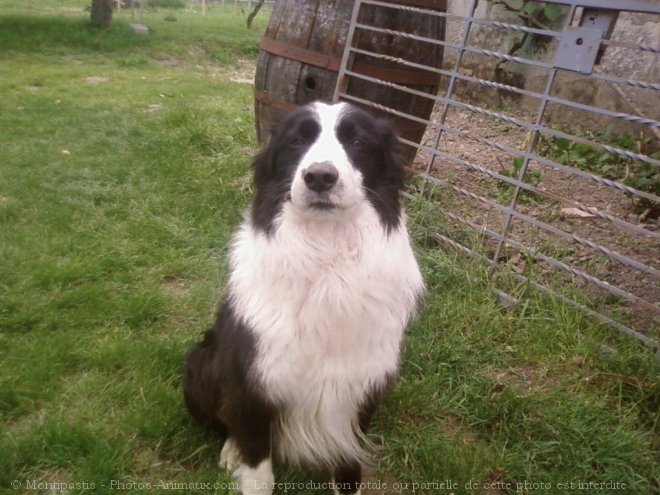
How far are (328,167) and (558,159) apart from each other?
353 cm

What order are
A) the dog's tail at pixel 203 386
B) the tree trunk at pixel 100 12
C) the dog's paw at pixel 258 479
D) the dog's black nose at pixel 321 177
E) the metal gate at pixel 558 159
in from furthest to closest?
the tree trunk at pixel 100 12, the metal gate at pixel 558 159, the dog's tail at pixel 203 386, the dog's paw at pixel 258 479, the dog's black nose at pixel 321 177

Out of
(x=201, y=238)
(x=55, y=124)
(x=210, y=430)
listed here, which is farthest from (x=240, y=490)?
(x=55, y=124)

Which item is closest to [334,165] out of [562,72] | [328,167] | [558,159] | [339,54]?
[328,167]

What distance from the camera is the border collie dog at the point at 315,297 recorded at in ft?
5.31

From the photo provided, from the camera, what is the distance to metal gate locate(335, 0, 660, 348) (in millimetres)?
2645

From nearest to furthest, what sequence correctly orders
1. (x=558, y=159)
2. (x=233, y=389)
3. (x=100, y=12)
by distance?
(x=233, y=389)
(x=558, y=159)
(x=100, y=12)

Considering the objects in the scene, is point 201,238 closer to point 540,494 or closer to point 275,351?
point 275,351

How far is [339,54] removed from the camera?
12.0 feet

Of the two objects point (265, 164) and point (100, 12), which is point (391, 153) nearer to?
point (265, 164)

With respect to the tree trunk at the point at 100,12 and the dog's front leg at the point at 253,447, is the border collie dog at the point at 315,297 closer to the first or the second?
the dog's front leg at the point at 253,447

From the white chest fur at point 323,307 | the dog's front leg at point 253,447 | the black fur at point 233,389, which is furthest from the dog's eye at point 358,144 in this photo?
the dog's front leg at point 253,447

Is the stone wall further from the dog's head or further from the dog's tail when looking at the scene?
the dog's tail

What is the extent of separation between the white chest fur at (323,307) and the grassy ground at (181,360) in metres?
0.50

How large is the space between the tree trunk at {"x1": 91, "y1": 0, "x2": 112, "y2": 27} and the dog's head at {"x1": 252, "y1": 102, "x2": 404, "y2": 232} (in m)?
9.25
